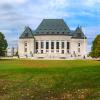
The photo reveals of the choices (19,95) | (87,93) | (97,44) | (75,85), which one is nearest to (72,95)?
(87,93)

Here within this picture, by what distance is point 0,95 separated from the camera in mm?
15297

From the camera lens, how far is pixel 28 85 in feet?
60.9

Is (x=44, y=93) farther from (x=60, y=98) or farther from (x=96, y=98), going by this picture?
(x=96, y=98)

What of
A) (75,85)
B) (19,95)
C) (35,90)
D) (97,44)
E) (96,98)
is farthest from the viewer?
(97,44)

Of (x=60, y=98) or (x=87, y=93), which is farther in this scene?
(x=87, y=93)

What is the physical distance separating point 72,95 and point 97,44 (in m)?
133

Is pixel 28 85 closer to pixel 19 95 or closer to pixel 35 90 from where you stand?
pixel 35 90

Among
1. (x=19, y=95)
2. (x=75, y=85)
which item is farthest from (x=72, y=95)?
(x=75, y=85)

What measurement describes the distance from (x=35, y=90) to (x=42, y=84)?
2249mm

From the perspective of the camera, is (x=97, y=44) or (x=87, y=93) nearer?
(x=87, y=93)

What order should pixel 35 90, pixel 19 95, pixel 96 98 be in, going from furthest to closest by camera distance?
pixel 35 90, pixel 19 95, pixel 96 98

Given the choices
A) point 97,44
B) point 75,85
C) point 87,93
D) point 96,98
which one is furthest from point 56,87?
point 97,44

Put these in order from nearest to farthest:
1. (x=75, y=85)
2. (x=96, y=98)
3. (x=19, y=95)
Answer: (x=96, y=98), (x=19, y=95), (x=75, y=85)

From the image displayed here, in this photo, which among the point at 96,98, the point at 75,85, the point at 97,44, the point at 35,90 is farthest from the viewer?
the point at 97,44
